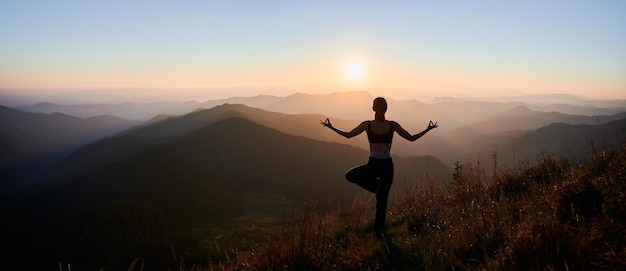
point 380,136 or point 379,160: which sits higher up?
point 380,136

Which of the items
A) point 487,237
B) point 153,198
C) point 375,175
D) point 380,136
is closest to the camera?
point 487,237

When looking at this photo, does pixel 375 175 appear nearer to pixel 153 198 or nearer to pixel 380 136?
pixel 380 136

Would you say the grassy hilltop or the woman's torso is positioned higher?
the woman's torso

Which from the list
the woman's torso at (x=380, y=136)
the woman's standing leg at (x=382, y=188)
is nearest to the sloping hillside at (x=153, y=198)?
the woman's standing leg at (x=382, y=188)

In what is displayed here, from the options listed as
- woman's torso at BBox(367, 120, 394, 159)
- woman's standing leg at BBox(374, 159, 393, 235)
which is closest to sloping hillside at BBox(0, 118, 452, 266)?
woman's standing leg at BBox(374, 159, 393, 235)

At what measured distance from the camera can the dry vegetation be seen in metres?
3.71

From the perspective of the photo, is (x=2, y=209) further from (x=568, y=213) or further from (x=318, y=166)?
(x=568, y=213)

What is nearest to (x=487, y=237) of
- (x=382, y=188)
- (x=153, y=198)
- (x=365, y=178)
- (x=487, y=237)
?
(x=487, y=237)

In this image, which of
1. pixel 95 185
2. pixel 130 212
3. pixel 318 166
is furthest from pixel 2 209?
pixel 318 166

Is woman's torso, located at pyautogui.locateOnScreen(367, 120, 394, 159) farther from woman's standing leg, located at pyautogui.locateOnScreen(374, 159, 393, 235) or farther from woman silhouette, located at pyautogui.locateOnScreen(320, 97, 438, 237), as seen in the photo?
woman's standing leg, located at pyautogui.locateOnScreen(374, 159, 393, 235)

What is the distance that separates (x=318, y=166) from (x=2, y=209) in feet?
481

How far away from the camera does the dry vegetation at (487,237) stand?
146 inches

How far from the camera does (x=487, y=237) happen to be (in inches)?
181

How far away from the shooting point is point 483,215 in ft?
16.0
